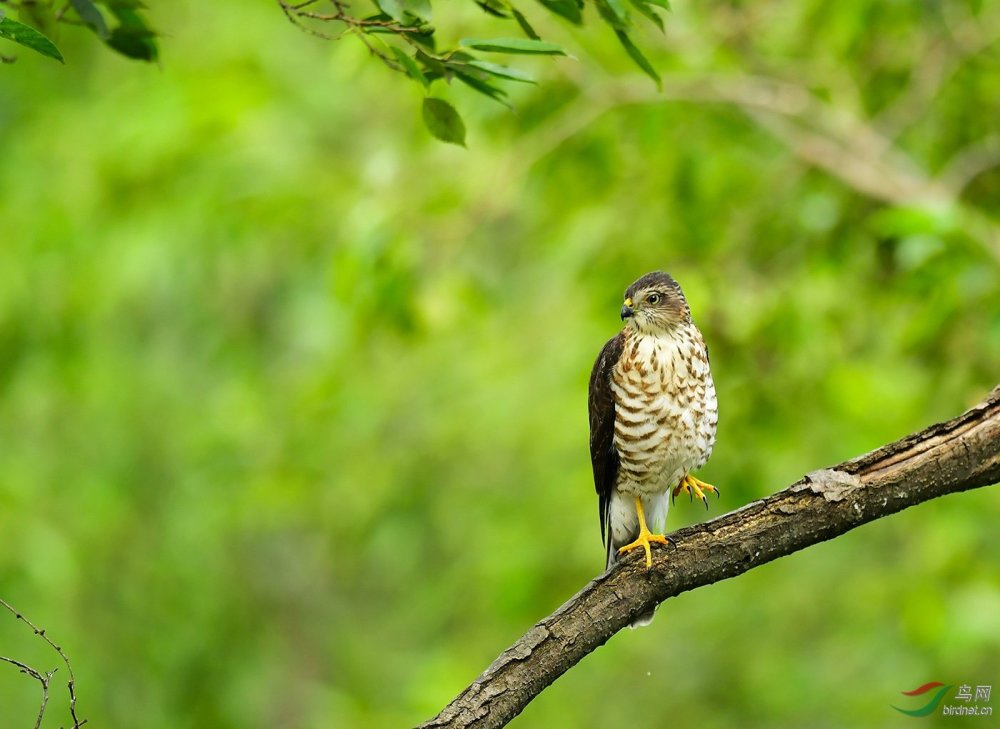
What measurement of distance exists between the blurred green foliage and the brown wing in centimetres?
106

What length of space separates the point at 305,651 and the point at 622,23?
949 centimetres

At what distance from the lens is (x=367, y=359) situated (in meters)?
7.43

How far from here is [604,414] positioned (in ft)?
12.8

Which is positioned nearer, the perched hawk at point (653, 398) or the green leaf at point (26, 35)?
the green leaf at point (26, 35)

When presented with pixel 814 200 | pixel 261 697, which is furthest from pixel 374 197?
pixel 261 697

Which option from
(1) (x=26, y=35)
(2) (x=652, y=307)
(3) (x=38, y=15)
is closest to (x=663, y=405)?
(2) (x=652, y=307)

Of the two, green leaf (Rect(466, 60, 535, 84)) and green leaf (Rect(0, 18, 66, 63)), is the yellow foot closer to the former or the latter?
green leaf (Rect(466, 60, 535, 84))

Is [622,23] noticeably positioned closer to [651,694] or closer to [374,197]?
[374,197]

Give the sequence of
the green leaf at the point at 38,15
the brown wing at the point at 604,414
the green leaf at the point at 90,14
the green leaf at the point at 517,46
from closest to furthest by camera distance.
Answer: the green leaf at the point at 90,14, the green leaf at the point at 517,46, the green leaf at the point at 38,15, the brown wing at the point at 604,414

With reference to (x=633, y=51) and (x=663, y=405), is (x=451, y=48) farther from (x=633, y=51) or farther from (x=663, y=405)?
(x=663, y=405)

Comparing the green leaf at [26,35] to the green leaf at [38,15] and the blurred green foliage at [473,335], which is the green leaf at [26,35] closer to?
the green leaf at [38,15]

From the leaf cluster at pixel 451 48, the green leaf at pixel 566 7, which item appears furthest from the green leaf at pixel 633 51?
the green leaf at pixel 566 7

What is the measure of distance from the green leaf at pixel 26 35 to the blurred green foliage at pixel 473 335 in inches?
104

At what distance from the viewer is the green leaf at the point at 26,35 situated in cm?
207
